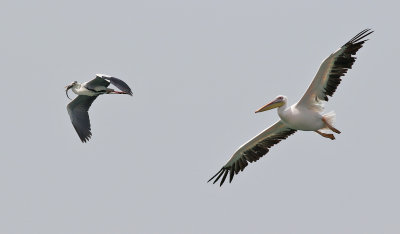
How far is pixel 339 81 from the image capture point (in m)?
13.1

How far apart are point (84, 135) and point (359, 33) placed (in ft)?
27.3

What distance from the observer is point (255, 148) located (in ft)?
48.8

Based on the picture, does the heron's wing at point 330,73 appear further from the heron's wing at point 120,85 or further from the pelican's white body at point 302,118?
the heron's wing at point 120,85

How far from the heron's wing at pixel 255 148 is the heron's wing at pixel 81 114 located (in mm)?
4760

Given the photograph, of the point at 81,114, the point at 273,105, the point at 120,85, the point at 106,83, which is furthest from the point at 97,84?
the point at 273,105

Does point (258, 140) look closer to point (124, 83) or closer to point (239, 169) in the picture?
point (239, 169)

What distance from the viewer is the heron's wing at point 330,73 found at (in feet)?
41.9

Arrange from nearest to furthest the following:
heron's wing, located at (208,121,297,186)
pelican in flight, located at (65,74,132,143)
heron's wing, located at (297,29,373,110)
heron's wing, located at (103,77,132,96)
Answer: heron's wing, located at (297,29,373,110)
heron's wing, located at (208,121,297,186)
heron's wing, located at (103,77,132,96)
pelican in flight, located at (65,74,132,143)

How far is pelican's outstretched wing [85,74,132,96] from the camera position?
15.8 m

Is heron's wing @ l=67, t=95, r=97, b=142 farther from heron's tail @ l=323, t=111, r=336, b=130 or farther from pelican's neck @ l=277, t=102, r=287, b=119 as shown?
heron's tail @ l=323, t=111, r=336, b=130

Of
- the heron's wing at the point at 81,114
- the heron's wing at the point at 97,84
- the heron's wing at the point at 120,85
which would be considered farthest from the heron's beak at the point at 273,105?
→ the heron's wing at the point at 81,114

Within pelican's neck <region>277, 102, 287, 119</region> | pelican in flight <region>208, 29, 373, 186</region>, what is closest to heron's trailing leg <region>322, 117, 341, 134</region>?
pelican in flight <region>208, 29, 373, 186</region>

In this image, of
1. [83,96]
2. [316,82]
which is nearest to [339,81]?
[316,82]

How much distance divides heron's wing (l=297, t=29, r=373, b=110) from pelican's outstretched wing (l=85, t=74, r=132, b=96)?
13.3 ft
